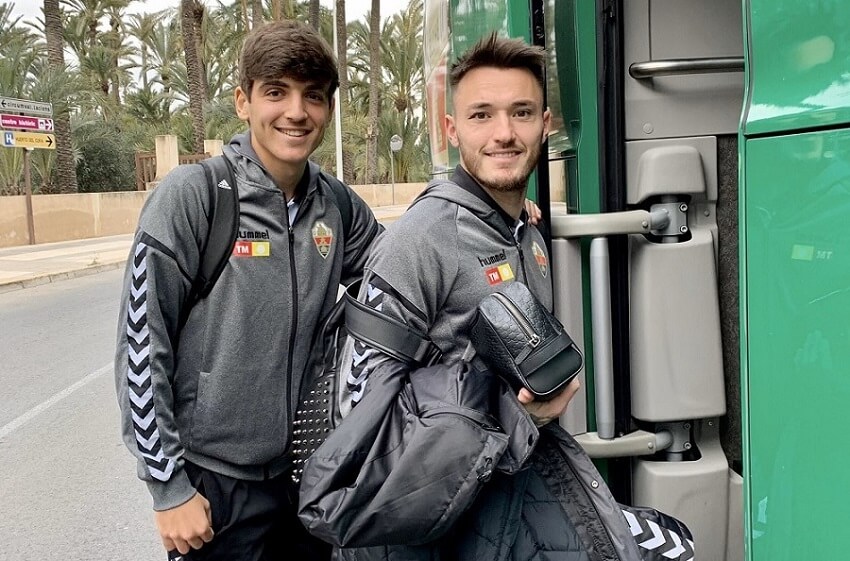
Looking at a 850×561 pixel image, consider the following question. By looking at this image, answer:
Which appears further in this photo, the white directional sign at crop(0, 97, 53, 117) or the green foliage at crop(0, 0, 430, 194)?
the green foliage at crop(0, 0, 430, 194)

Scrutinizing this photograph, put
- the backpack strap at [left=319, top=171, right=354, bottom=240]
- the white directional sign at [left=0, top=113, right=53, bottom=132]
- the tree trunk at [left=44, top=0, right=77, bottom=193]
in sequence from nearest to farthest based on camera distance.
A: the backpack strap at [left=319, top=171, right=354, bottom=240] < the white directional sign at [left=0, top=113, right=53, bottom=132] < the tree trunk at [left=44, top=0, right=77, bottom=193]

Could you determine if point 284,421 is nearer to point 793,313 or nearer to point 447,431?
point 447,431

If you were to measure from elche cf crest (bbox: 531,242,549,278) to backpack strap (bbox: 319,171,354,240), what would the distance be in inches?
26.5

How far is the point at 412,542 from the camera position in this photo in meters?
1.54

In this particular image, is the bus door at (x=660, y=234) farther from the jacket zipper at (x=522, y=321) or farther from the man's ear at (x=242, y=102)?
the man's ear at (x=242, y=102)

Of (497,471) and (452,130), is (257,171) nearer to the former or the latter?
A: (452,130)

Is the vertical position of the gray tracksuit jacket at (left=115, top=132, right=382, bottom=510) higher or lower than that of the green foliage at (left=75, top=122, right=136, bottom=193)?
lower

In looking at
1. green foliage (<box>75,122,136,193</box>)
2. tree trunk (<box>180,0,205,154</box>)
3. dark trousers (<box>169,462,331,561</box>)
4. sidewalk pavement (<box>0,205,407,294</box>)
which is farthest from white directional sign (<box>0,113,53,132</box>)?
dark trousers (<box>169,462,331,561</box>)

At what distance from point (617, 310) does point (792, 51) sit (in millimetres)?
972

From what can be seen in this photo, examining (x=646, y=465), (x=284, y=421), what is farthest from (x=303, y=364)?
(x=646, y=465)

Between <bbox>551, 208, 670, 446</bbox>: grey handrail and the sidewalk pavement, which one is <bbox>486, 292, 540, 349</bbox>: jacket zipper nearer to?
<bbox>551, 208, 670, 446</bbox>: grey handrail

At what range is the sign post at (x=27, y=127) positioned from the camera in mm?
19125

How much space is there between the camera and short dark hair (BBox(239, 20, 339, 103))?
2139 mm

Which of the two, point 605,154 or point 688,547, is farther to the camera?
point 605,154
